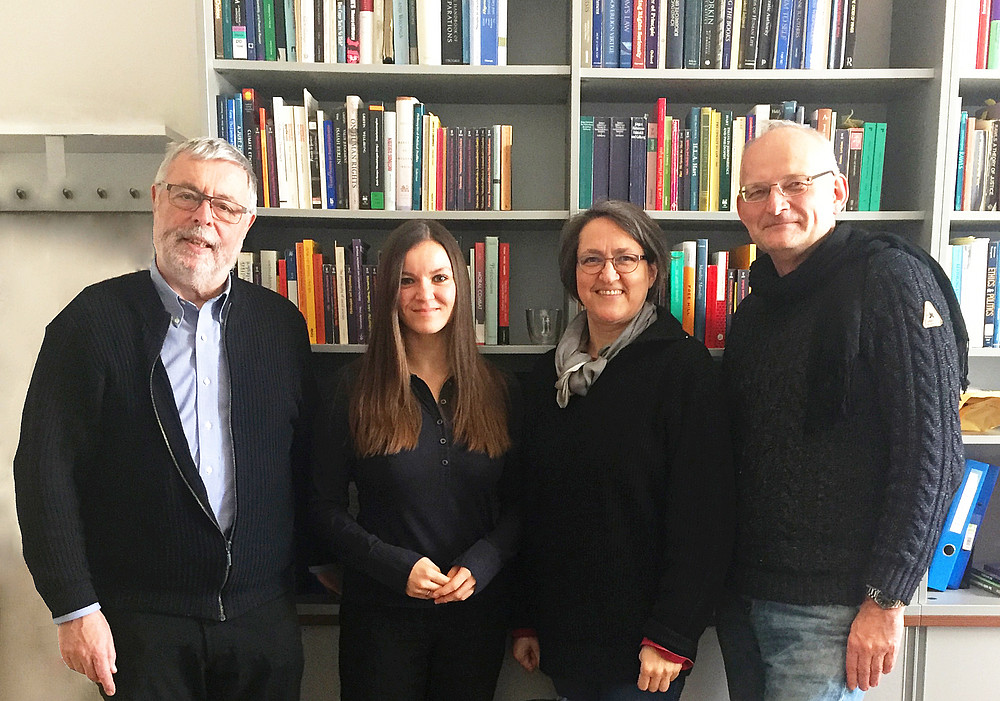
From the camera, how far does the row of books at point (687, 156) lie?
1783 mm

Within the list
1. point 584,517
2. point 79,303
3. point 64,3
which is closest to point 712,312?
point 584,517

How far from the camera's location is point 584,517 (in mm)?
1393

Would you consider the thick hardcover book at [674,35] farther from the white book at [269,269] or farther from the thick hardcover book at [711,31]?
the white book at [269,269]

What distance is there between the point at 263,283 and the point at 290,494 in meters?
0.65

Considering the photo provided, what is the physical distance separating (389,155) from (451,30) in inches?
14.4

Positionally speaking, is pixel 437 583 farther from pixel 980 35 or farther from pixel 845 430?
pixel 980 35

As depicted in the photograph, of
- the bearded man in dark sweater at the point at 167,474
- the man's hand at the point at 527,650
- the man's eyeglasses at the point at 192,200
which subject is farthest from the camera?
the man's hand at the point at 527,650

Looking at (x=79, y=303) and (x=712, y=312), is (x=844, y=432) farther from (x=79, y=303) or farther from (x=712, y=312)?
(x=79, y=303)

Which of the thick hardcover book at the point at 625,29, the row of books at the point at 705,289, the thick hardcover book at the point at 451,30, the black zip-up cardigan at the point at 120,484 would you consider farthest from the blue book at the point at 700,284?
the black zip-up cardigan at the point at 120,484

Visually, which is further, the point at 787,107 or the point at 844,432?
the point at 787,107

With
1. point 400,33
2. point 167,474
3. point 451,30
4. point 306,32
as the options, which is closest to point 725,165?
point 451,30

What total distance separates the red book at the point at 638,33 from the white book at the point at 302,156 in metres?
0.89

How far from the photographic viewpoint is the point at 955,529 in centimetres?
180

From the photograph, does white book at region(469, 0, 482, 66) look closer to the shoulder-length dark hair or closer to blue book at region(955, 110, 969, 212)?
the shoulder-length dark hair
